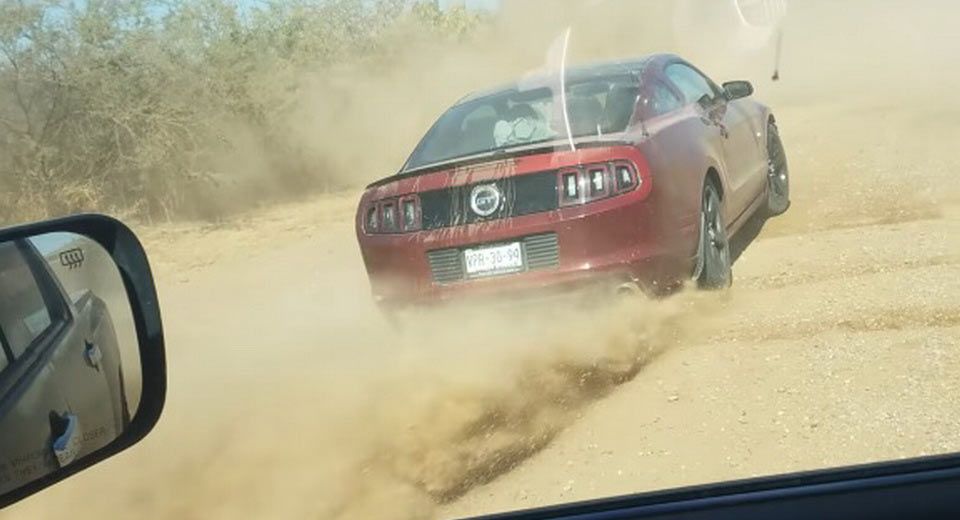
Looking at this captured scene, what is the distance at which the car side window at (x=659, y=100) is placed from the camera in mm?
6191

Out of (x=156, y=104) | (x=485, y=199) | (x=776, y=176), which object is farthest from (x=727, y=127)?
(x=156, y=104)

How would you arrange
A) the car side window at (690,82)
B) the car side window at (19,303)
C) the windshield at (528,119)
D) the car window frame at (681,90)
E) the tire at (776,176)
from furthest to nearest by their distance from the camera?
the tire at (776,176) < the car side window at (690,82) < the car window frame at (681,90) < the windshield at (528,119) < the car side window at (19,303)

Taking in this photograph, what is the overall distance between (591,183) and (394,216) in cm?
94

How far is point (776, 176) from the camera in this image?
8.16m

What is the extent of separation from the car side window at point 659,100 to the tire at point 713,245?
464 mm

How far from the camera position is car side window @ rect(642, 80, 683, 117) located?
6191 millimetres

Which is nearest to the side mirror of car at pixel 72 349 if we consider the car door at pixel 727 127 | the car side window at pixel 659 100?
the car side window at pixel 659 100

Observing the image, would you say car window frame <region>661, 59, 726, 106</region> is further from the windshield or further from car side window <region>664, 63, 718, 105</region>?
the windshield

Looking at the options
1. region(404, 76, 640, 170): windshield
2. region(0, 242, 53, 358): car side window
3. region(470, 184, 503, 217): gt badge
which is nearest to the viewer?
region(0, 242, 53, 358): car side window

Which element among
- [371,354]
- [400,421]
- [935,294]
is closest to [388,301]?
[371,354]

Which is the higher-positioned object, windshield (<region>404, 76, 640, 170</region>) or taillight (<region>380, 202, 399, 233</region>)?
windshield (<region>404, 76, 640, 170</region>)

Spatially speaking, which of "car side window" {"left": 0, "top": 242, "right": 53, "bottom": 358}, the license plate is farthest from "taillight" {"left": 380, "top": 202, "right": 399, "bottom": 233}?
"car side window" {"left": 0, "top": 242, "right": 53, "bottom": 358}

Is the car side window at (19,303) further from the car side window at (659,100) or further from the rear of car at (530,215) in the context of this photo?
the car side window at (659,100)

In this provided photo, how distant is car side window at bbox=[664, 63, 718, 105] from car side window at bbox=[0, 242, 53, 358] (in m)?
4.68
